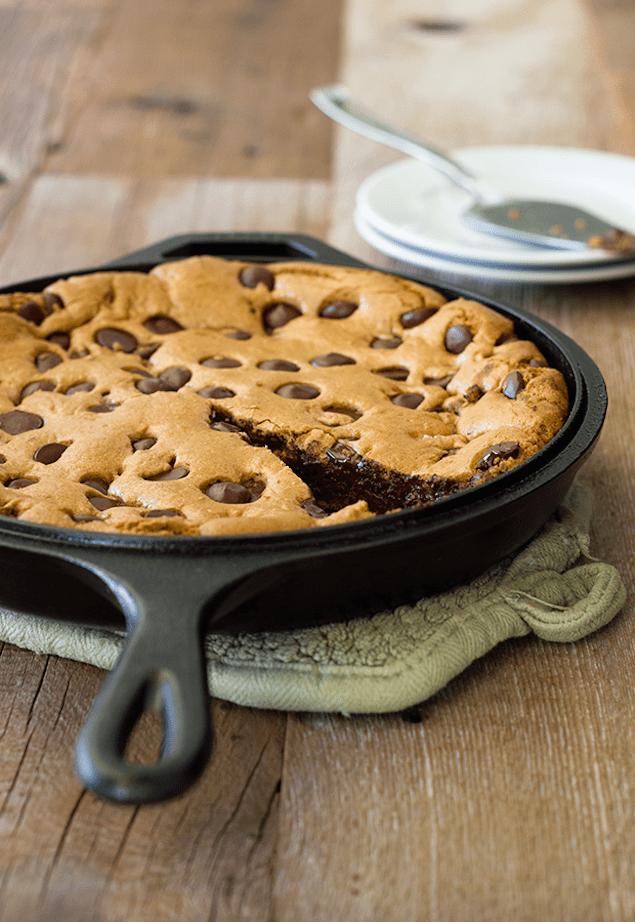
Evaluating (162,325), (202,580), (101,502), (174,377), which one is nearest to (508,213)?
(162,325)

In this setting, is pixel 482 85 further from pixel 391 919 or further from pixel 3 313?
pixel 391 919

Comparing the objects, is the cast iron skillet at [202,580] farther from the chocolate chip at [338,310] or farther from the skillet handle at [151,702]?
the chocolate chip at [338,310]

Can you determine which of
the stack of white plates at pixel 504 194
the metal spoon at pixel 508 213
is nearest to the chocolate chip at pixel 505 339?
the stack of white plates at pixel 504 194

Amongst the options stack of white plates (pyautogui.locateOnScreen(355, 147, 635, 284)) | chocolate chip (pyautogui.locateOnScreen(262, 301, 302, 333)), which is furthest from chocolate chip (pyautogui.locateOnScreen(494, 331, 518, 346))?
stack of white plates (pyautogui.locateOnScreen(355, 147, 635, 284))

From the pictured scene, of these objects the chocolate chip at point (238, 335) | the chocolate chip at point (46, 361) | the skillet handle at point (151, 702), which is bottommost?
the chocolate chip at point (46, 361)

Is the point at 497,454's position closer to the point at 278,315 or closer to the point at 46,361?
the point at 278,315

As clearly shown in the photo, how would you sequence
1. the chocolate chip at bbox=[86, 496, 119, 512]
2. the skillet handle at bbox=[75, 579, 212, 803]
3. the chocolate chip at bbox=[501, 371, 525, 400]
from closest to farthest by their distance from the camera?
the skillet handle at bbox=[75, 579, 212, 803], the chocolate chip at bbox=[86, 496, 119, 512], the chocolate chip at bbox=[501, 371, 525, 400]

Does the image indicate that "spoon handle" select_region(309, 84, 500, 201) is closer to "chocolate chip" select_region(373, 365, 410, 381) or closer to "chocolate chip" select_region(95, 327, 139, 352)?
"chocolate chip" select_region(373, 365, 410, 381)
